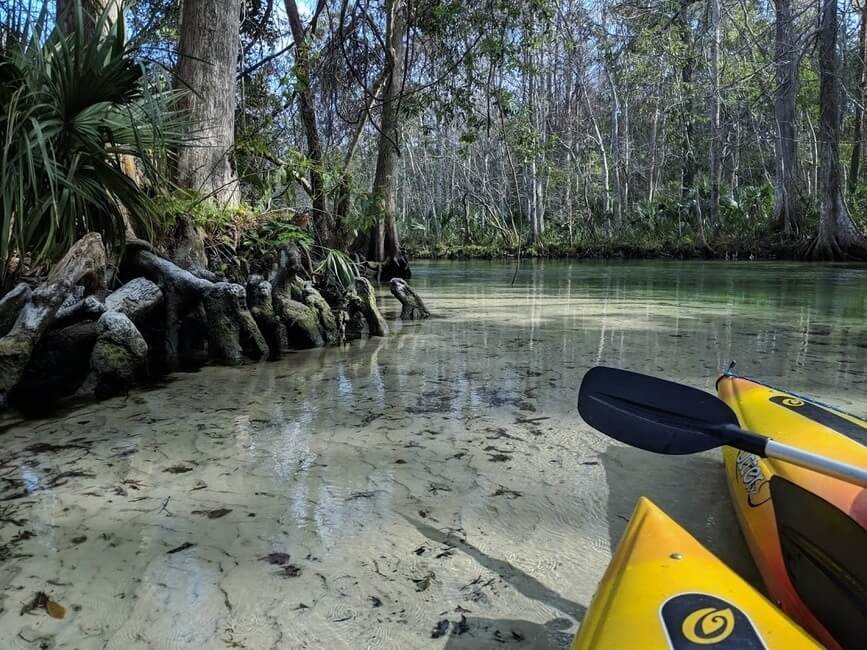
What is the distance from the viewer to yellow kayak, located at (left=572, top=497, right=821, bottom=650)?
1.03 meters

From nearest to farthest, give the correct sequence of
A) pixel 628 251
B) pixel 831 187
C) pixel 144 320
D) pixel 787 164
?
pixel 144 320
pixel 831 187
pixel 787 164
pixel 628 251

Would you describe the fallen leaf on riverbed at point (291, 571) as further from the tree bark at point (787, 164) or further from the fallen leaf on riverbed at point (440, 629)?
the tree bark at point (787, 164)

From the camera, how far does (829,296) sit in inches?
336

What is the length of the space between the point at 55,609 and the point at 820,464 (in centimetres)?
178

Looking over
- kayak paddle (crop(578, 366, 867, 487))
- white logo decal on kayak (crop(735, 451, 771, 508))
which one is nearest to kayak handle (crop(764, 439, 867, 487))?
kayak paddle (crop(578, 366, 867, 487))

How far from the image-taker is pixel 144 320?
171 inches

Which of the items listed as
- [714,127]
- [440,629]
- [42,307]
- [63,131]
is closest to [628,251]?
[714,127]

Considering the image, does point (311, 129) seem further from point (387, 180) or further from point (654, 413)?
point (654, 413)

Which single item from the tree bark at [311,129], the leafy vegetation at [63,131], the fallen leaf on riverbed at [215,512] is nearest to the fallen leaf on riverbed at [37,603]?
the fallen leaf on riverbed at [215,512]

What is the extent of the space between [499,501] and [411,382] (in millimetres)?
1822

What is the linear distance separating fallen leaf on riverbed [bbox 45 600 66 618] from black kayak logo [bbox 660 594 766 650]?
1418mm

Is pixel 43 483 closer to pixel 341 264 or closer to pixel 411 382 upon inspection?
pixel 411 382

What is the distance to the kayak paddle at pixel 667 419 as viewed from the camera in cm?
133

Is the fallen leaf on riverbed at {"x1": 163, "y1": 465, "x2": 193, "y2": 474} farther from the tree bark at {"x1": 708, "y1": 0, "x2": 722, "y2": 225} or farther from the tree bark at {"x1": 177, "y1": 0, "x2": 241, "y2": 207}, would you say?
the tree bark at {"x1": 708, "y1": 0, "x2": 722, "y2": 225}
